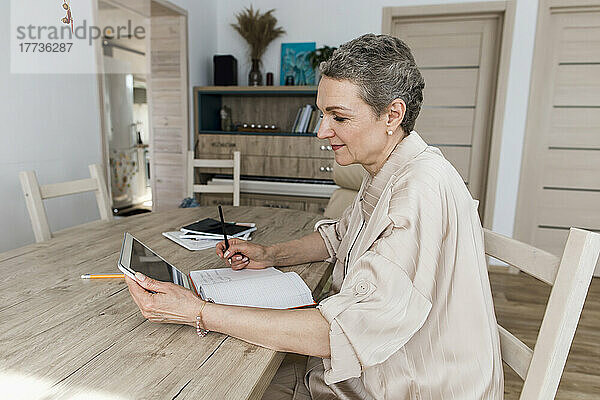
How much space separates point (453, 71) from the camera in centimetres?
344

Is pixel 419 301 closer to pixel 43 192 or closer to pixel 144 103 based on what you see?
pixel 43 192

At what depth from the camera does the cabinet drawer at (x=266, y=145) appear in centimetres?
348

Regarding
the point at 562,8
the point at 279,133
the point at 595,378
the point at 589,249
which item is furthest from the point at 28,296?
the point at 562,8

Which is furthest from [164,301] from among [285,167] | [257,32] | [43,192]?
[257,32]

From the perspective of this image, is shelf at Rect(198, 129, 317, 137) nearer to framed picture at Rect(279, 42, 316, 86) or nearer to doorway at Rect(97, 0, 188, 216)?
doorway at Rect(97, 0, 188, 216)

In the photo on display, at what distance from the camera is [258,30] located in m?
3.55

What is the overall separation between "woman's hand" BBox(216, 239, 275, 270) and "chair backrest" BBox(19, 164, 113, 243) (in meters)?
0.79

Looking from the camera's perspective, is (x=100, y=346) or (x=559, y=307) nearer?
(x=559, y=307)

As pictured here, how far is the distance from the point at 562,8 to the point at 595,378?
2604mm

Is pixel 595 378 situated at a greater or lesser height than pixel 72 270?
lesser

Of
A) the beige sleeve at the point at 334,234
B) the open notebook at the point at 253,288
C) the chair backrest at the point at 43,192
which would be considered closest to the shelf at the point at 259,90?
the chair backrest at the point at 43,192

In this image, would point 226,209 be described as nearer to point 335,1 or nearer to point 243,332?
point 243,332

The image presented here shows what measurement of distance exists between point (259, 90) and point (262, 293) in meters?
2.84

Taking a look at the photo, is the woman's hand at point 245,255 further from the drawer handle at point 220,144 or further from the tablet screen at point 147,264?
the drawer handle at point 220,144
